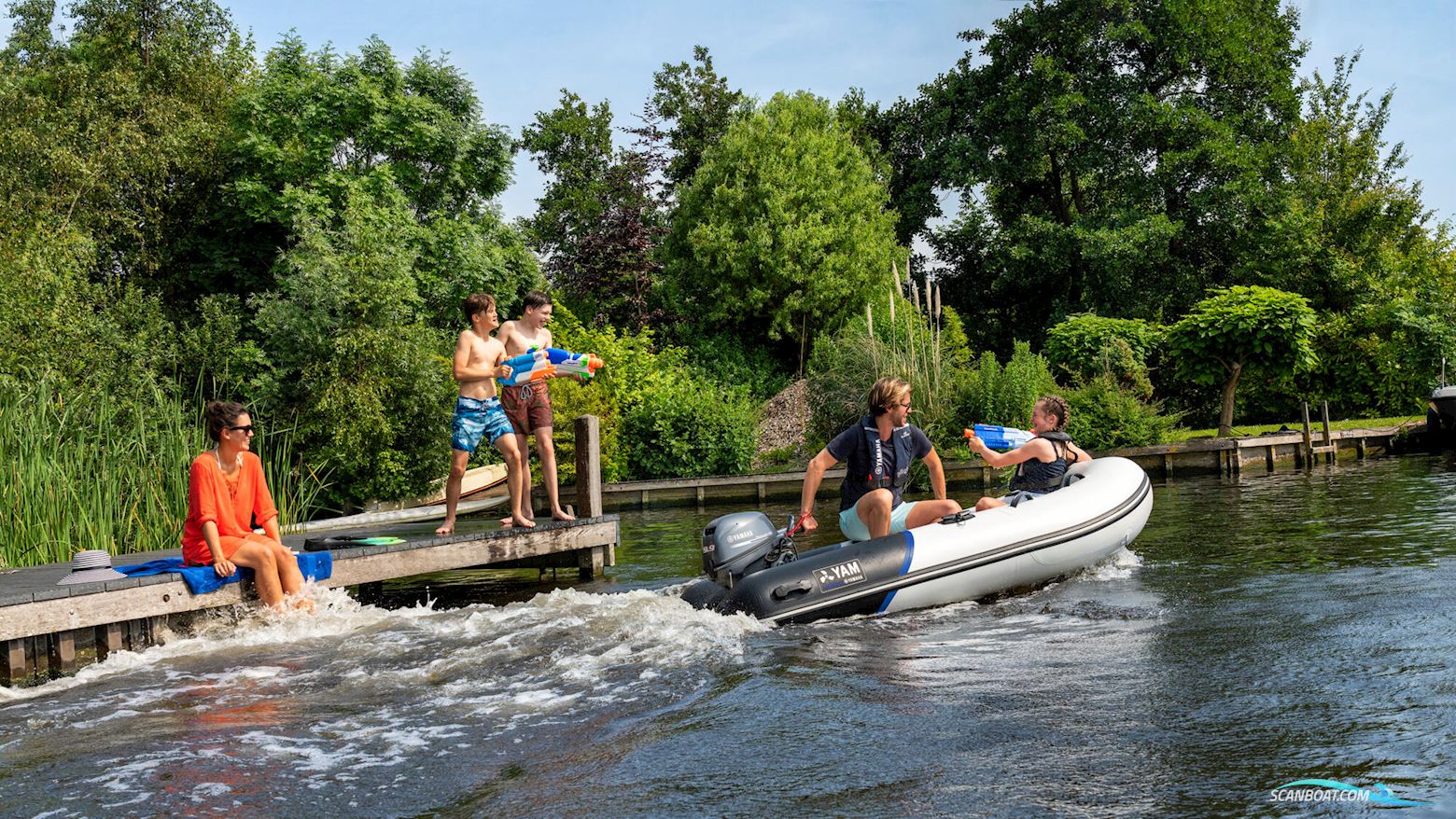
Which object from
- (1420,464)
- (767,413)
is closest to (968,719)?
(1420,464)

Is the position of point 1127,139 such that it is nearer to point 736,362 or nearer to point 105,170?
point 736,362

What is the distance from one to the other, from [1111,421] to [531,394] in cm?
1261

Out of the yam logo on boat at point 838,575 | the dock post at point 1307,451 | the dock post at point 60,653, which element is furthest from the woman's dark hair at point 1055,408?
the dock post at point 1307,451

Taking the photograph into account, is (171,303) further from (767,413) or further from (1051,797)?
(1051,797)

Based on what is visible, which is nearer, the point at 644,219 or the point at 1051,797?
the point at 1051,797

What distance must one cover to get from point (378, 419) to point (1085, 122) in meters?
19.8

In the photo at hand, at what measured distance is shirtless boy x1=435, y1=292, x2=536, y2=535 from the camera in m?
7.50

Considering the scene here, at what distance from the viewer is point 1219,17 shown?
2753 cm

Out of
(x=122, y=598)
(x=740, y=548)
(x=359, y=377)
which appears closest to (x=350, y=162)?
(x=359, y=377)

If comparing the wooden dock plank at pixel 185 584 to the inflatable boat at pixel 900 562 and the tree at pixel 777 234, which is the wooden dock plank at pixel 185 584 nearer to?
the inflatable boat at pixel 900 562

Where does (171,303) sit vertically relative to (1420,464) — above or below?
above

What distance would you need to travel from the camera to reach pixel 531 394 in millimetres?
7977

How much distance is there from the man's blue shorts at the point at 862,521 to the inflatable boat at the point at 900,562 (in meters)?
0.30

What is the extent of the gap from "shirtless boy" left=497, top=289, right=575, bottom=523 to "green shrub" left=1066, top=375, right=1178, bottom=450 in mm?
11773
